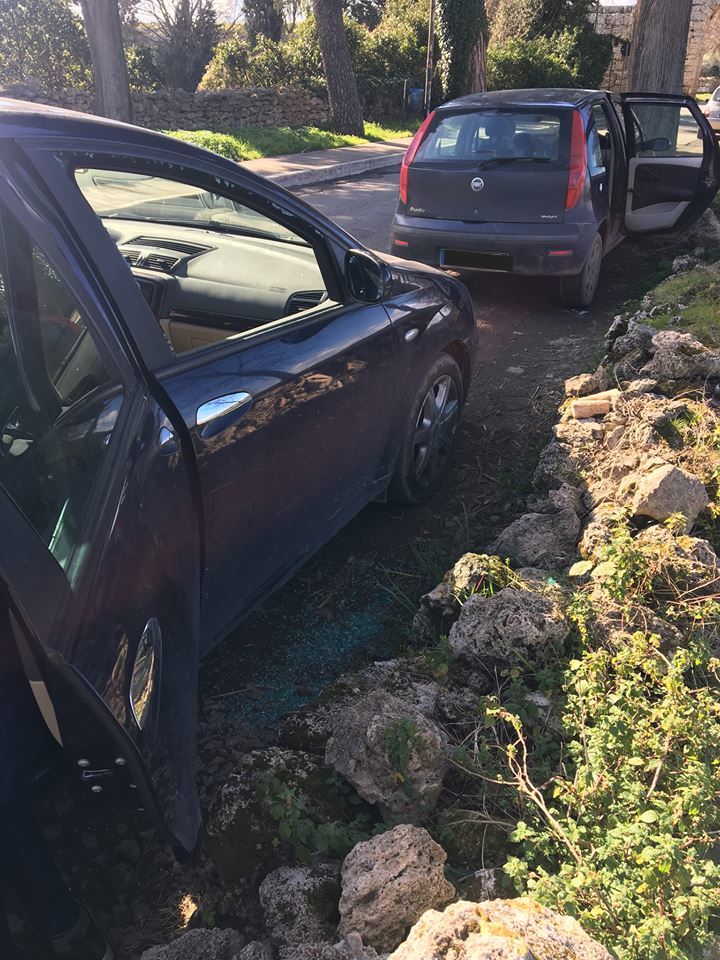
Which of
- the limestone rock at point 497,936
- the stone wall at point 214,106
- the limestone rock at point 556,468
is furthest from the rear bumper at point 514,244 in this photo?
the stone wall at point 214,106

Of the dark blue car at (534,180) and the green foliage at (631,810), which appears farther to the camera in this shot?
the dark blue car at (534,180)

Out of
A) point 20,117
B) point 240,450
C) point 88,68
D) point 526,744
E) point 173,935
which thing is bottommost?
point 173,935

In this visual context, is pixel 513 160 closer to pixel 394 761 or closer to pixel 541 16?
pixel 394 761

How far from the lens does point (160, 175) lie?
8.01ft

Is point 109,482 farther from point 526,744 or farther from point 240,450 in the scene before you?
point 526,744

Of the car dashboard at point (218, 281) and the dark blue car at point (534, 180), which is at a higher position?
the dark blue car at point (534, 180)

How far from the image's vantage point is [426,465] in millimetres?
4031

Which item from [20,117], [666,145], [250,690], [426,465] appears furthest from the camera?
[666,145]

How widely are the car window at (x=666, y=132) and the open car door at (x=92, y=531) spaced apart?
6.30m

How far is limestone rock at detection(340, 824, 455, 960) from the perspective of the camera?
1.81 metres

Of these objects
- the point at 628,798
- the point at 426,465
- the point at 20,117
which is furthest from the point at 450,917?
the point at 426,465

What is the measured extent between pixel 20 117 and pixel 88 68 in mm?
20893

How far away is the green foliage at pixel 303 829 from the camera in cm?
210

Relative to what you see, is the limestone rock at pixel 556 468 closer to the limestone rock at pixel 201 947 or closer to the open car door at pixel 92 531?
the open car door at pixel 92 531
